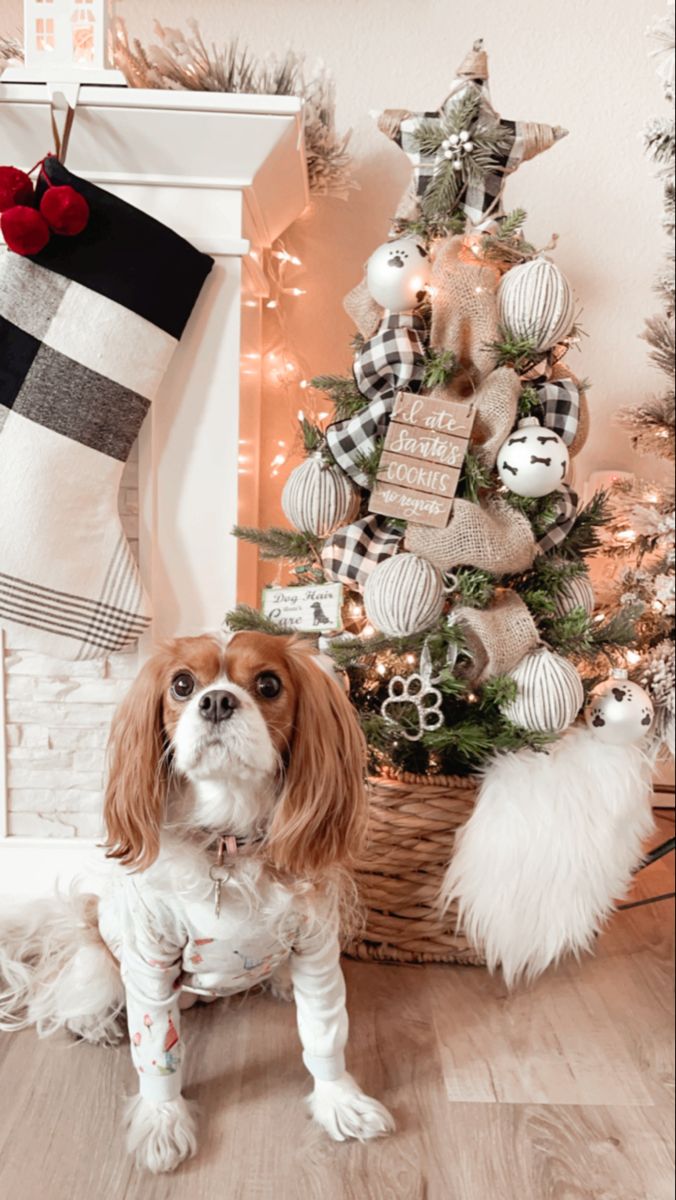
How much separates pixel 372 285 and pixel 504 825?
75 centimetres

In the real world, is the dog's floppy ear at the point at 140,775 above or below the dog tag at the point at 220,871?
above

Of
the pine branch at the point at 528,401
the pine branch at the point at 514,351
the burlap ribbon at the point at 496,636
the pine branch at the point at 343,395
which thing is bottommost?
the burlap ribbon at the point at 496,636

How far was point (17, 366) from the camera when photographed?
45.8 inches

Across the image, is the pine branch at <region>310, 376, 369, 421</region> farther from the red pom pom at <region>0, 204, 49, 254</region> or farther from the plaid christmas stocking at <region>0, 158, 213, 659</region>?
the red pom pom at <region>0, 204, 49, 254</region>

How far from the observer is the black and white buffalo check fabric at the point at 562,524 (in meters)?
1.21

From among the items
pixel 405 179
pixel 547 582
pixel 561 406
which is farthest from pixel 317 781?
pixel 405 179

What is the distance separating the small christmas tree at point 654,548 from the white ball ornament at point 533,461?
22cm

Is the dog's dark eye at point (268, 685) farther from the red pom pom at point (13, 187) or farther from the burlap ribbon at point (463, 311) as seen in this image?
the red pom pom at point (13, 187)

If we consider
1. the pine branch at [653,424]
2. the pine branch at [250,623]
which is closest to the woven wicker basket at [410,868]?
the pine branch at [250,623]

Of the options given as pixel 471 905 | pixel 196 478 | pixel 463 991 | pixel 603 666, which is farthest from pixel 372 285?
pixel 463 991

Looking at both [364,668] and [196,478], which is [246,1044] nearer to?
[364,668]

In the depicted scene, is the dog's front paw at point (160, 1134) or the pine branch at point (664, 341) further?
the pine branch at point (664, 341)

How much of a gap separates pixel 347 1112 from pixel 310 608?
625 mm

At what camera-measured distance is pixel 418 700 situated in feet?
3.83
